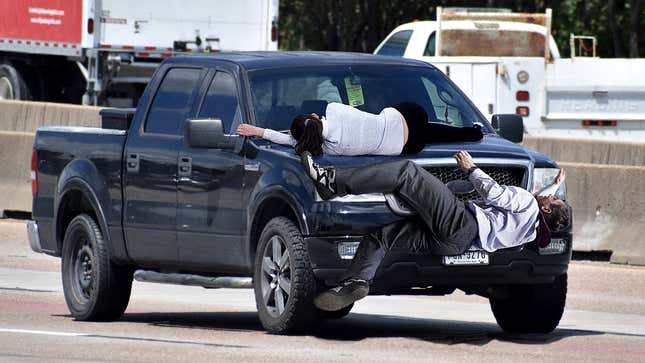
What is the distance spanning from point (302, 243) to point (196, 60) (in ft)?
7.28

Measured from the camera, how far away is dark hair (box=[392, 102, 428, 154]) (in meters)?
9.85

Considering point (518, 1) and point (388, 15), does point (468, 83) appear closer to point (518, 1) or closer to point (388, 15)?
point (518, 1)

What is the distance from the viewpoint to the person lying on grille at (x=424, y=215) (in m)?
9.39

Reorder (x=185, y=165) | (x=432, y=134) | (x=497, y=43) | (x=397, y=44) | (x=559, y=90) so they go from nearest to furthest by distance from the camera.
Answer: (x=432, y=134) → (x=185, y=165) → (x=559, y=90) → (x=497, y=43) → (x=397, y=44)

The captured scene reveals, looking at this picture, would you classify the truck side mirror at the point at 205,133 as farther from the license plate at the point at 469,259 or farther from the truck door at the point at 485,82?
the truck door at the point at 485,82

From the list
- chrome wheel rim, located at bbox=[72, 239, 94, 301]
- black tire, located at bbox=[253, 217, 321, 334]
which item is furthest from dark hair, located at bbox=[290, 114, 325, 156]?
chrome wheel rim, located at bbox=[72, 239, 94, 301]

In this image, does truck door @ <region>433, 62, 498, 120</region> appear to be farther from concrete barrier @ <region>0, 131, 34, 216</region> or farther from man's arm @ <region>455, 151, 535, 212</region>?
man's arm @ <region>455, 151, 535, 212</region>

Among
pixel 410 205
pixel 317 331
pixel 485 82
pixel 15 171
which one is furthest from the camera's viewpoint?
pixel 485 82

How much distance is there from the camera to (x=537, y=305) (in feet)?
34.3

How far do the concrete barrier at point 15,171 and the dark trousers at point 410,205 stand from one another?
10.6 metres

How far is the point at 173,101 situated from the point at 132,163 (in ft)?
1.64

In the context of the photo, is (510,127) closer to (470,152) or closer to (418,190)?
(470,152)

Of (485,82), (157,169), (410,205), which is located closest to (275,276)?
(410,205)

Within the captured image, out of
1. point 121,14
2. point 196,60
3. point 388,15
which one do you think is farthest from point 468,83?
point 388,15
